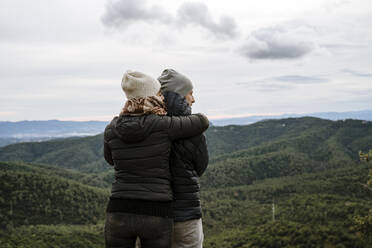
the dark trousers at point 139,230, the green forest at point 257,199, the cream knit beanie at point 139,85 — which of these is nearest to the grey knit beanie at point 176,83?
the cream knit beanie at point 139,85

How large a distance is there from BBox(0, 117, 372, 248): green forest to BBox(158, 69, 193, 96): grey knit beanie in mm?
12008

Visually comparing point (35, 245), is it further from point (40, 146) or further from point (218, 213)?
point (40, 146)

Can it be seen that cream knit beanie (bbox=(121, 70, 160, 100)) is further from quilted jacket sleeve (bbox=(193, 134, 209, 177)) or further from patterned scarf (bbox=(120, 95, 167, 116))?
quilted jacket sleeve (bbox=(193, 134, 209, 177))

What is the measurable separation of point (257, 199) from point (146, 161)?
5398cm

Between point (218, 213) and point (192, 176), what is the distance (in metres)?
44.7

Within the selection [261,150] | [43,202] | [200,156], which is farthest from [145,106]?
[261,150]

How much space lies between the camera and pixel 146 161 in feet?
8.71

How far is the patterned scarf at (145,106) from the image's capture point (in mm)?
2699

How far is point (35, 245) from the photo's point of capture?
17.7 m

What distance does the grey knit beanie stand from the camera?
3021 millimetres

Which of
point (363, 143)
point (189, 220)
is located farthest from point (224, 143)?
point (189, 220)

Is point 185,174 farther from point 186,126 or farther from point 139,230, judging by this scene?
point 139,230

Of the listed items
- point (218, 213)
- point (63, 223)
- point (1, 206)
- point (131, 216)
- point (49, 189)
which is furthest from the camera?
point (218, 213)

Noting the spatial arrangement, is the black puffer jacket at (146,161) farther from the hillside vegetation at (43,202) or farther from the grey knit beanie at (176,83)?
the hillside vegetation at (43,202)
